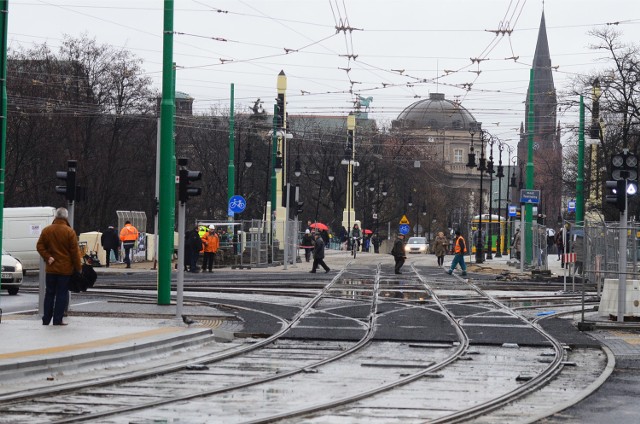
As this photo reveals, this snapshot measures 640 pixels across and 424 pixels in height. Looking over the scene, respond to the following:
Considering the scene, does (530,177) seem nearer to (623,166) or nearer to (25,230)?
(25,230)

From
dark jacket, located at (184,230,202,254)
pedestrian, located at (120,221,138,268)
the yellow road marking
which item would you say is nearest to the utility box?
the yellow road marking

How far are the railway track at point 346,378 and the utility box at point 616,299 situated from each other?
1.71 m

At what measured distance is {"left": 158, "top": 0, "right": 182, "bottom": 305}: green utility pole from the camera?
23.7m

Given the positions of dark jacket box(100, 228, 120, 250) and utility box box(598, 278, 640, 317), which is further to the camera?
dark jacket box(100, 228, 120, 250)

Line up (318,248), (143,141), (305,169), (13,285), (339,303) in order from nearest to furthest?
(339,303) → (13,285) → (318,248) → (143,141) → (305,169)

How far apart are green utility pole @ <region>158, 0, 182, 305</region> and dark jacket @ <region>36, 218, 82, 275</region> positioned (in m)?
4.66

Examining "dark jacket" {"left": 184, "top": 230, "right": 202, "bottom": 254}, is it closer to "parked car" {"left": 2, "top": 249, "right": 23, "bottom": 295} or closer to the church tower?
"parked car" {"left": 2, "top": 249, "right": 23, "bottom": 295}

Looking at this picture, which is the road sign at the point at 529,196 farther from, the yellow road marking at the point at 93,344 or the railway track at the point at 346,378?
the yellow road marking at the point at 93,344

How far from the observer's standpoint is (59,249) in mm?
18766

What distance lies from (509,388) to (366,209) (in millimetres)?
84500

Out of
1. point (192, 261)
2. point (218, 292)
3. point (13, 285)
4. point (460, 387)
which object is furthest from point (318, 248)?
point (460, 387)

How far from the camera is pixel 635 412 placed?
11891mm

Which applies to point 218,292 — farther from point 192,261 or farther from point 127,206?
point 127,206

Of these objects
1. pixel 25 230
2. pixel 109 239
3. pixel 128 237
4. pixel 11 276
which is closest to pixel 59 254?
pixel 11 276
